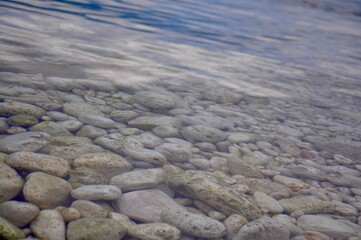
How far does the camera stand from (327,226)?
6.47 feet

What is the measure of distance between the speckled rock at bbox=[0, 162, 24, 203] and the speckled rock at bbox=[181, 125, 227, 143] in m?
1.39

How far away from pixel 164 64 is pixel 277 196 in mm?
3084

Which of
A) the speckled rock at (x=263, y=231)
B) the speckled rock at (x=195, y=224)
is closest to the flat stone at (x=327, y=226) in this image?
the speckled rock at (x=263, y=231)

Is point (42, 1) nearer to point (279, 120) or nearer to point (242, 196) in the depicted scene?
point (279, 120)

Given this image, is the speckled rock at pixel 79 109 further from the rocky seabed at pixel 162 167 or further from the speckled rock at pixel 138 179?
the speckled rock at pixel 138 179

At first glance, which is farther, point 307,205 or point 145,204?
point 307,205

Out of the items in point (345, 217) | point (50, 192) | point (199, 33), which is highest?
point (199, 33)

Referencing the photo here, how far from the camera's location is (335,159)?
2904 millimetres

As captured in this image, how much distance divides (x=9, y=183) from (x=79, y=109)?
1.24 metres

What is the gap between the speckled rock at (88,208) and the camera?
1.71 m

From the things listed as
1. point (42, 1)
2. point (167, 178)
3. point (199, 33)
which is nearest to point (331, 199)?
point (167, 178)

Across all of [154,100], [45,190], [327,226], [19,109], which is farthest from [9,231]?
[154,100]

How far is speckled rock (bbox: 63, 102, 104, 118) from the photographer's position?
281 cm

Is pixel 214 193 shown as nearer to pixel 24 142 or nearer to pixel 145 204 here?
pixel 145 204
